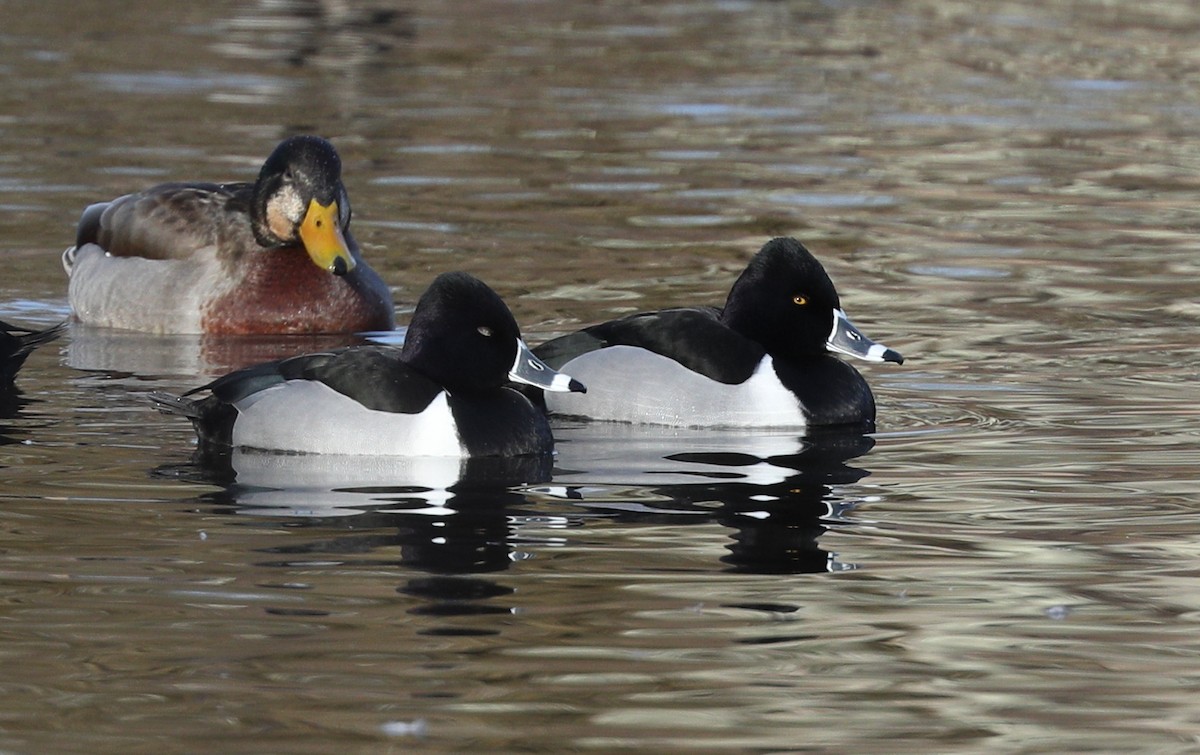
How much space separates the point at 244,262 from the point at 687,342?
3955mm

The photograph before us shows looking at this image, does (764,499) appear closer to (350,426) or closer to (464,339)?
(464,339)

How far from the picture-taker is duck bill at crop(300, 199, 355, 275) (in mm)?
13469

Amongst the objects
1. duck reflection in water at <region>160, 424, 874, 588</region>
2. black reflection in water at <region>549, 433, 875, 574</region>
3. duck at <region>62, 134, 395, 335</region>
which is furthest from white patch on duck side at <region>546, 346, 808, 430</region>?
duck at <region>62, 134, 395, 335</region>

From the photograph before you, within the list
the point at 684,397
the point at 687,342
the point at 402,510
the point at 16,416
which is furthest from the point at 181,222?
the point at 402,510

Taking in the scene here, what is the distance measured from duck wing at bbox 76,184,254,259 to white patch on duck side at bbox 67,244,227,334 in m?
0.10

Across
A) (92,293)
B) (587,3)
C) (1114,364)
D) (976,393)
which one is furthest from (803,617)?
(587,3)

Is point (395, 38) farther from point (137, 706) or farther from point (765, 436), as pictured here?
point (137, 706)

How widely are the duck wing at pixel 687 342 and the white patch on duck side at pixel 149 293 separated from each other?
3425 millimetres

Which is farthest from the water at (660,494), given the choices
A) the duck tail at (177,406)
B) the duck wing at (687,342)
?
the duck wing at (687,342)

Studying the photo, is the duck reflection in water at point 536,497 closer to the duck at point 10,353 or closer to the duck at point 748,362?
the duck at point 748,362

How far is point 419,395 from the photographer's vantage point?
9.65 metres

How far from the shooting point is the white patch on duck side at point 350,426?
31.6ft

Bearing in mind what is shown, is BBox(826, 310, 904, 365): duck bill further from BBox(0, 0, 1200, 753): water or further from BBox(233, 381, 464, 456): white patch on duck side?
BBox(233, 381, 464, 456): white patch on duck side

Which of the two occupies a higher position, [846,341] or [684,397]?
[846,341]
